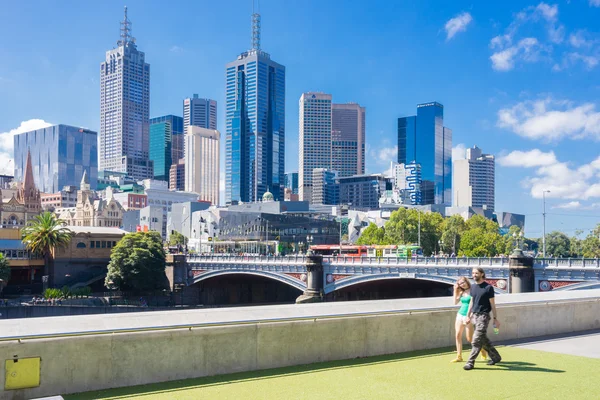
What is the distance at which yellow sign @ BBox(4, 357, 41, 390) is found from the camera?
10.7 m

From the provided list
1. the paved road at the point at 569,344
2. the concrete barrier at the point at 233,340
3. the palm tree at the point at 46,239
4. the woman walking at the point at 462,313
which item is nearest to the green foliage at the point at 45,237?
the palm tree at the point at 46,239

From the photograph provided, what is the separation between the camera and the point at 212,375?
42.1 feet

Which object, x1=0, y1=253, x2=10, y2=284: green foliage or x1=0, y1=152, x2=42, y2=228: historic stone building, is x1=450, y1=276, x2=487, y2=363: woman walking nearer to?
x1=0, y1=253, x2=10, y2=284: green foliage

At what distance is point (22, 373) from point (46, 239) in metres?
77.9

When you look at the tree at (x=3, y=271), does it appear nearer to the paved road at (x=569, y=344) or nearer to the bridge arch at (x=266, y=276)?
the bridge arch at (x=266, y=276)

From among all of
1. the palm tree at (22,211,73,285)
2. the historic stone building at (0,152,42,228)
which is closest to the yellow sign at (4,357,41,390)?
the palm tree at (22,211,73,285)

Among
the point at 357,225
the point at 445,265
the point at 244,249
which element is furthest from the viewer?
the point at 357,225

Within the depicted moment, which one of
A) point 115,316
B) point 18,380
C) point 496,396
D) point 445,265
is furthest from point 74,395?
point 445,265

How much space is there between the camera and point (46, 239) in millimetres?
83250

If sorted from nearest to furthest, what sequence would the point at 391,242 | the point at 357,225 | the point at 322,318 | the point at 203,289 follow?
the point at 322,318 < the point at 203,289 < the point at 391,242 < the point at 357,225

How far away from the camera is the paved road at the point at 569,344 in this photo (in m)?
15.2

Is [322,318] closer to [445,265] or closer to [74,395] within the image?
[74,395]

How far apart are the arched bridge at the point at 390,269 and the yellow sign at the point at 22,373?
43.3 metres

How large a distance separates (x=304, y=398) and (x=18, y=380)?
16.1 feet
